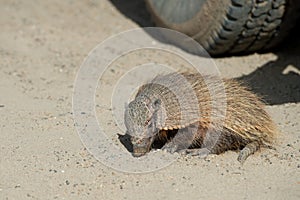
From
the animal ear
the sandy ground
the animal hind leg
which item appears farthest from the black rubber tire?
the animal ear

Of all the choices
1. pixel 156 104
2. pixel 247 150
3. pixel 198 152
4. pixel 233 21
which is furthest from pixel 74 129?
pixel 233 21

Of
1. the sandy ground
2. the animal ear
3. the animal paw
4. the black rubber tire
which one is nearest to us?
the sandy ground

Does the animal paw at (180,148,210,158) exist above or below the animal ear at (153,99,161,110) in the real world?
below

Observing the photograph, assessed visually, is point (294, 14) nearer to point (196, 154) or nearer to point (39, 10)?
point (196, 154)

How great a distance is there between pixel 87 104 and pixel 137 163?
1040 mm

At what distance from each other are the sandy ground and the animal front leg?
0.17 m

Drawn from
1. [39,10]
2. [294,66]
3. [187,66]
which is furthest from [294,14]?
[39,10]

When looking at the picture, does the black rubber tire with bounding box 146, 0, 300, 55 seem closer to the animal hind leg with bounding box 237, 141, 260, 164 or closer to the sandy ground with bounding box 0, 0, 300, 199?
the sandy ground with bounding box 0, 0, 300, 199

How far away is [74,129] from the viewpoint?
4.60 metres

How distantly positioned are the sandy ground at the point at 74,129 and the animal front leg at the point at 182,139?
0.17 meters

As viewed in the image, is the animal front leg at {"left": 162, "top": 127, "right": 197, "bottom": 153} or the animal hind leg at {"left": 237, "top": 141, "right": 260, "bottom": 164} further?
the animal front leg at {"left": 162, "top": 127, "right": 197, "bottom": 153}

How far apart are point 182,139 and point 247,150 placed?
1.43 feet

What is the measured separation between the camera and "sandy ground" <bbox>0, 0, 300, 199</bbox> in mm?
3863

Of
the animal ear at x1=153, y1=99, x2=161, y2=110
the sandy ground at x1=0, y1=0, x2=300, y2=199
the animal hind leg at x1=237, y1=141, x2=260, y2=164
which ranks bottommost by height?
the sandy ground at x1=0, y1=0, x2=300, y2=199
